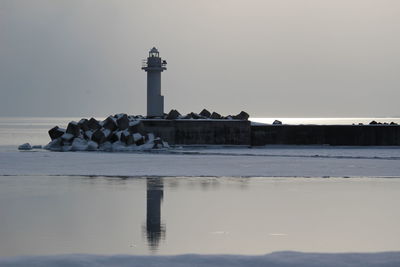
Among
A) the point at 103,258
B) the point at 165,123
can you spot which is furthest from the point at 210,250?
the point at 165,123

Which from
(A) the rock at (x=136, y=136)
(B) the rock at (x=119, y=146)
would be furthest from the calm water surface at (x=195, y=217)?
(A) the rock at (x=136, y=136)

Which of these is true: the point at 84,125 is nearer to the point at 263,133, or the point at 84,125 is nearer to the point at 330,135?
the point at 263,133

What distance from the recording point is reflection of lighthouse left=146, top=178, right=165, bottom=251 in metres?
7.07

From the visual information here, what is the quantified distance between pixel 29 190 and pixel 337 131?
23311mm

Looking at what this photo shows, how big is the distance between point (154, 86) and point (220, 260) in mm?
34390

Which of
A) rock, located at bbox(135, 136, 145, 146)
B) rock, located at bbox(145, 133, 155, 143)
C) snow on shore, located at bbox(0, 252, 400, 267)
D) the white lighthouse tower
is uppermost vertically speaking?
the white lighthouse tower

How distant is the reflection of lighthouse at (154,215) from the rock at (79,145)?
1536cm

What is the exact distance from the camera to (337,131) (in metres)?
32.8

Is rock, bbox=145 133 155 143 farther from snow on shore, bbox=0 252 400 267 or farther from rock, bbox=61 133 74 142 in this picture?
snow on shore, bbox=0 252 400 267

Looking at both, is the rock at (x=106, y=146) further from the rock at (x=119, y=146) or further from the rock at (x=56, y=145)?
the rock at (x=56, y=145)

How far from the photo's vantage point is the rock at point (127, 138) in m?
29.0

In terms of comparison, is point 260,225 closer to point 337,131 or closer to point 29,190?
point 29,190

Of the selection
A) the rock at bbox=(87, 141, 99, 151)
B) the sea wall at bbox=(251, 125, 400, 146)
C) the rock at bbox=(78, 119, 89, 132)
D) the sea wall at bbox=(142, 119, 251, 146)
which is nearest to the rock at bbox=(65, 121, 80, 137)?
the rock at bbox=(78, 119, 89, 132)

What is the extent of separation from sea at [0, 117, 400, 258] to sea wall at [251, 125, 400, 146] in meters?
19.4
